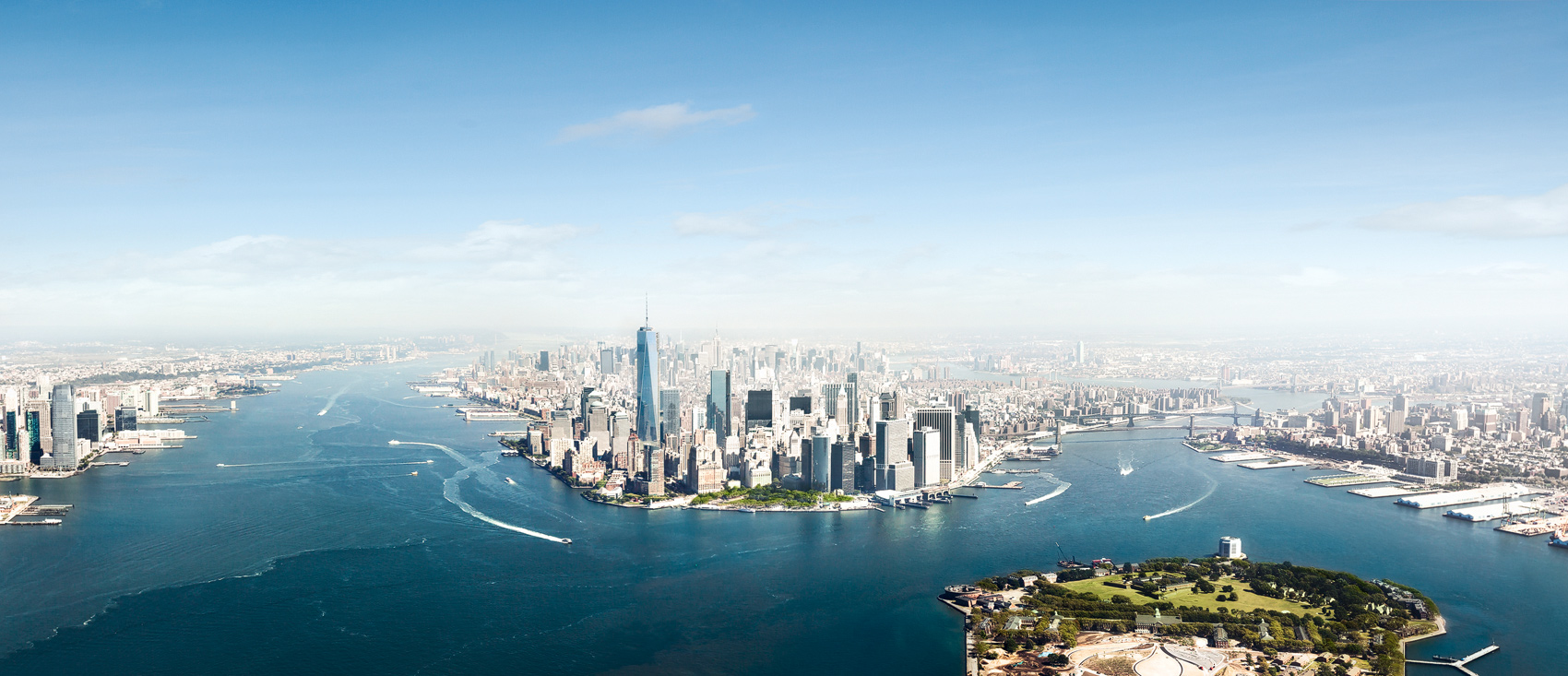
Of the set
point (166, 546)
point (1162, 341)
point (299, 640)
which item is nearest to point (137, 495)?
point (166, 546)

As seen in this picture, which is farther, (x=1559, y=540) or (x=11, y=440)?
(x=11, y=440)

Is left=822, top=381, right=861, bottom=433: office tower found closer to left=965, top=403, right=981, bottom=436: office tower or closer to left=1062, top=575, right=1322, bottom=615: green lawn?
left=965, top=403, right=981, bottom=436: office tower

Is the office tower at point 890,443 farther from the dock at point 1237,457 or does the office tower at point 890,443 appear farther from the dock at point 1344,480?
the dock at point 1237,457

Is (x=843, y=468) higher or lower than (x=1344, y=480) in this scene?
higher

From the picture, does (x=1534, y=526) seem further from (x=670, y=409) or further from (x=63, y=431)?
(x=63, y=431)

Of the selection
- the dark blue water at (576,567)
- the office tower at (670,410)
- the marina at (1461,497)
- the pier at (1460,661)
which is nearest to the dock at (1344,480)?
the dark blue water at (576,567)

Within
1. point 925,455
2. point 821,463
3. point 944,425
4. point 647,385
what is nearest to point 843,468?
point 821,463

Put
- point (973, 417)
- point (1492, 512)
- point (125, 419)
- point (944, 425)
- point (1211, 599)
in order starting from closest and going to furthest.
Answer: point (1211, 599)
point (1492, 512)
point (944, 425)
point (973, 417)
point (125, 419)
